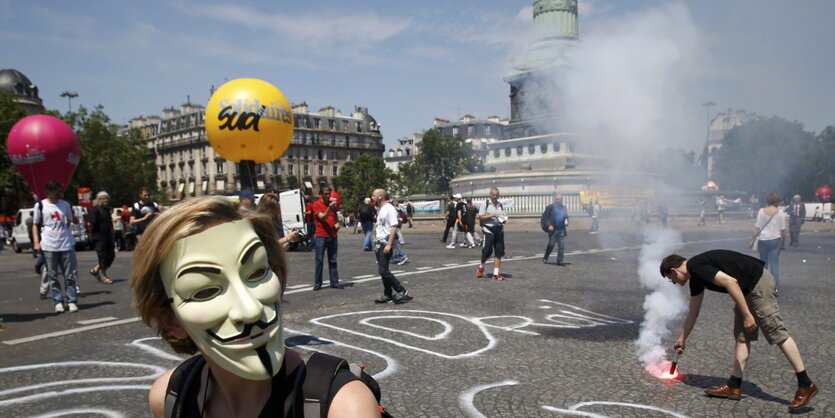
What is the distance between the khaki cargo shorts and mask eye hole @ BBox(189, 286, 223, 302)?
4.67m

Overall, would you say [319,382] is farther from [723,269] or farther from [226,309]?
[723,269]

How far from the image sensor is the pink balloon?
22.2 m

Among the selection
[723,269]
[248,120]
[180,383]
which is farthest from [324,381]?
[248,120]

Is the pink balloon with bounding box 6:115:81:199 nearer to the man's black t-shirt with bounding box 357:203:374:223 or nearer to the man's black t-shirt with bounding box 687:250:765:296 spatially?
the man's black t-shirt with bounding box 357:203:374:223

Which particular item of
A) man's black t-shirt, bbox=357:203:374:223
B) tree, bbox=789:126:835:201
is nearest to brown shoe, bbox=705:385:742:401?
man's black t-shirt, bbox=357:203:374:223

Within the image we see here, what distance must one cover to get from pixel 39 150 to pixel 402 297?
19.8 meters

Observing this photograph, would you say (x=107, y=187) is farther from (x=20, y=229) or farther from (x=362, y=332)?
(x=362, y=332)

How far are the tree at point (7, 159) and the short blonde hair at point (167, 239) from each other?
5211cm

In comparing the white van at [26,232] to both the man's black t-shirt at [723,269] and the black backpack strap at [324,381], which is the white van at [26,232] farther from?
the black backpack strap at [324,381]

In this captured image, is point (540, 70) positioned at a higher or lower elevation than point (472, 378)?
higher

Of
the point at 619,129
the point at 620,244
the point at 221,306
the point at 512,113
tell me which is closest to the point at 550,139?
the point at 620,244

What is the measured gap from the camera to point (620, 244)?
67.8ft

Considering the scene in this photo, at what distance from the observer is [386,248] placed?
9352 millimetres

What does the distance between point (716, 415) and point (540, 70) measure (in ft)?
53.8
